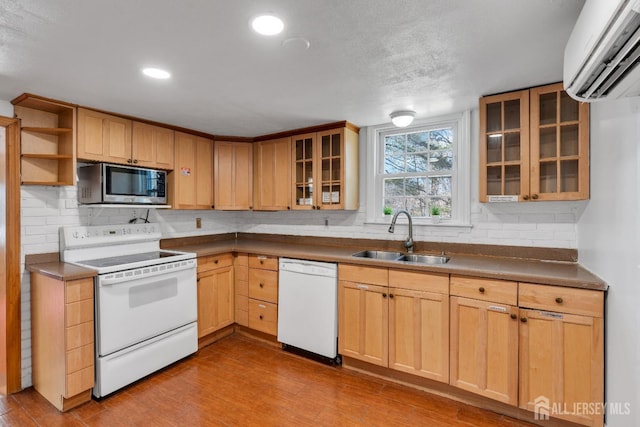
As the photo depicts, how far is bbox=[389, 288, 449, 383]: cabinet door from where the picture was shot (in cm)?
230

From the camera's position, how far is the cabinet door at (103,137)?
2584mm

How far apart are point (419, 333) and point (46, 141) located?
133 inches

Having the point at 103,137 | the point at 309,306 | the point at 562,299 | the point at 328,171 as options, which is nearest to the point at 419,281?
the point at 562,299

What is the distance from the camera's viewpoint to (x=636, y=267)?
4.51 ft

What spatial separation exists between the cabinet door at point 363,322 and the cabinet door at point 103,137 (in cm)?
231

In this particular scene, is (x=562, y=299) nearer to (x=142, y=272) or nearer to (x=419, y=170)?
(x=419, y=170)

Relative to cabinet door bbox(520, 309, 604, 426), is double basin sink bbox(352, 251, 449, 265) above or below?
above

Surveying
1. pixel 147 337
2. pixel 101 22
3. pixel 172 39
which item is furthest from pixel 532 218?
pixel 147 337

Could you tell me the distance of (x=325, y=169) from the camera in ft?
11.1

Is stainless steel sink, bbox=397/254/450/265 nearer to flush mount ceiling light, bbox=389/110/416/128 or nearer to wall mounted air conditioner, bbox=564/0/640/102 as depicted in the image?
flush mount ceiling light, bbox=389/110/416/128

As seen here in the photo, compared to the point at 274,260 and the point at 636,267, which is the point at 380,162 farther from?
the point at 636,267

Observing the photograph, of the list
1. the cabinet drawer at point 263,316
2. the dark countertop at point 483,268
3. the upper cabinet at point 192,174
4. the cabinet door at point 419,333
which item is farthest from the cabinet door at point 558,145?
the upper cabinet at point 192,174

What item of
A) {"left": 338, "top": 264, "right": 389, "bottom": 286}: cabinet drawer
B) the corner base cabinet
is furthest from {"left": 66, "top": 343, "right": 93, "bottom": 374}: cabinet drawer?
{"left": 338, "top": 264, "right": 389, "bottom": 286}: cabinet drawer

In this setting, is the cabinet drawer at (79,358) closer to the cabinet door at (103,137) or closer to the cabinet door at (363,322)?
the cabinet door at (103,137)
